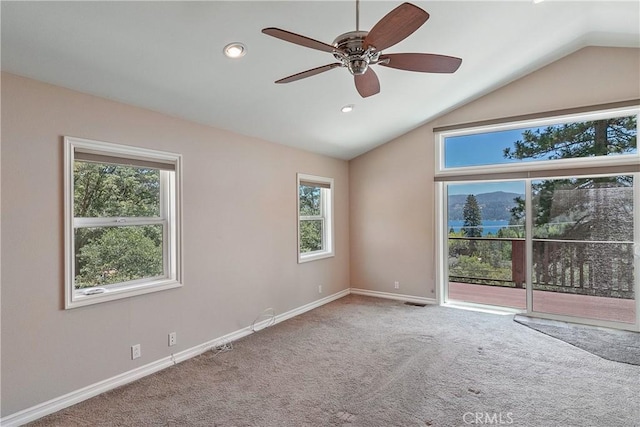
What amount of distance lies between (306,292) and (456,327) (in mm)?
2057

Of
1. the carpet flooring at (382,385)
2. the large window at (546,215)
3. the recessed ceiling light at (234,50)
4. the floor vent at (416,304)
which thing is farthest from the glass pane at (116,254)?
the large window at (546,215)

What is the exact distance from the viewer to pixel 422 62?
2109 mm

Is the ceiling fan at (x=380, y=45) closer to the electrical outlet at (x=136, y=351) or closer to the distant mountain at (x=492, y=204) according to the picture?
the electrical outlet at (x=136, y=351)

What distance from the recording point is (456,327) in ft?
13.5

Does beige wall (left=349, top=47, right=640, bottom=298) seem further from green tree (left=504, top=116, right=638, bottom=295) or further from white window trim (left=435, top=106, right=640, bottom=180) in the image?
green tree (left=504, top=116, right=638, bottom=295)

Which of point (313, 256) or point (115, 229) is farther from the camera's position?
point (313, 256)

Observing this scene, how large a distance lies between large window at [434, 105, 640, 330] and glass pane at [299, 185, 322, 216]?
185cm

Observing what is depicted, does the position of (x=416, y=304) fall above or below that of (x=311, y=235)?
below

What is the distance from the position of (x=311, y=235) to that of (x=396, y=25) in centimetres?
390

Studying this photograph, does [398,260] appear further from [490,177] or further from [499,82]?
[499,82]

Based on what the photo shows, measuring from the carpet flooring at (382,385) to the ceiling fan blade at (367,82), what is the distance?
2321 millimetres

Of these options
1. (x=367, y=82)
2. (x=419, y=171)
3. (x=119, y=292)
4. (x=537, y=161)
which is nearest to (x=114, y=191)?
(x=119, y=292)

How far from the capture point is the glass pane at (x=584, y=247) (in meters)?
4.06

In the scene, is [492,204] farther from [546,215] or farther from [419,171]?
[419,171]
